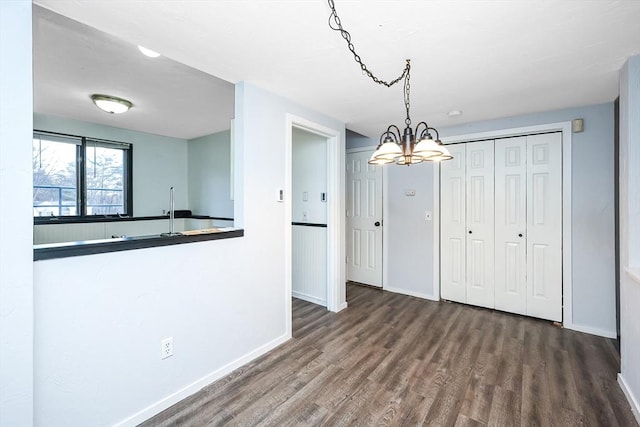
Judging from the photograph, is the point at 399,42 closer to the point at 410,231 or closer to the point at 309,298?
the point at 410,231

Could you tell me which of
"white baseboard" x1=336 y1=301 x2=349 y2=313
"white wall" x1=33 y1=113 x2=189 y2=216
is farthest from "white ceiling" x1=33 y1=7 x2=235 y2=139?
"white baseboard" x1=336 y1=301 x2=349 y2=313

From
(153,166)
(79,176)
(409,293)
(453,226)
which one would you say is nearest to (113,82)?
(79,176)

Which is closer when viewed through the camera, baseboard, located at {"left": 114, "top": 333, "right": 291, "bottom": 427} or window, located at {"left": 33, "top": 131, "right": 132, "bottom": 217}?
baseboard, located at {"left": 114, "top": 333, "right": 291, "bottom": 427}

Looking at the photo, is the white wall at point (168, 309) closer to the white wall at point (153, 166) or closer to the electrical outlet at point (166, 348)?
the electrical outlet at point (166, 348)

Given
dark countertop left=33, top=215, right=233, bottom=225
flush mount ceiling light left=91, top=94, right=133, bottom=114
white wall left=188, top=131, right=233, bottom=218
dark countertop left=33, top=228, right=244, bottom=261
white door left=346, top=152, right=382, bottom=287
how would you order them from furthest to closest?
white wall left=188, top=131, right=233, bottom=218, white door left=346, top=152, right=382, bottom=287, dark countertop left=33, top=215, right=233, bottom=225, flush mount ceiling light left=91, top=94, right=133, bottom=114, dark countertop left=33, top=228, right=244, bottom=261

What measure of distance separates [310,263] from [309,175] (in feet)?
3.74

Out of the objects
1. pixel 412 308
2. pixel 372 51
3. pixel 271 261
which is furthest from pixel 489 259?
pixel 372 51

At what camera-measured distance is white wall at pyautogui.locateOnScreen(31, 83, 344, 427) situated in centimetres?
142

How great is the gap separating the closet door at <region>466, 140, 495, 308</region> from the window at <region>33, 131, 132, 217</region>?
4956 mm

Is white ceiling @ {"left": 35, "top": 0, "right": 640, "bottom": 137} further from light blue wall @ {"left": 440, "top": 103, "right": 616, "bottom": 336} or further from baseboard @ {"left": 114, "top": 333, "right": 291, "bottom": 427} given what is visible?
baseboard @ {"left": 114, "top": 333, "right": 291, "bottom": 427}

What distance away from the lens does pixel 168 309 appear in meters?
1.85

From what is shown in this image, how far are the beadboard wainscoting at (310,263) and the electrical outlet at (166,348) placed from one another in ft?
6.51

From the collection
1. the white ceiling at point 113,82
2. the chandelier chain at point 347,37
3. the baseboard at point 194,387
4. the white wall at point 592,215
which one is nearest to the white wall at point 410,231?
the white wall at point 592,215

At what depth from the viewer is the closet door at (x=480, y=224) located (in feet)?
11.2
